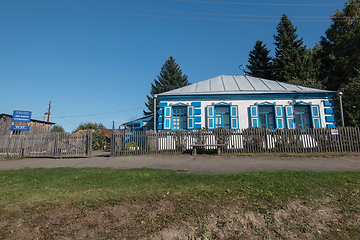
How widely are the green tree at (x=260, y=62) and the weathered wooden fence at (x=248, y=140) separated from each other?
2414 centimetres

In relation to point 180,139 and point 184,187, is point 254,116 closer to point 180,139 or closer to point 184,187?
→ point 180,139

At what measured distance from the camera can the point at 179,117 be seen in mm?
16016

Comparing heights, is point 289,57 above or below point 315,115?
above

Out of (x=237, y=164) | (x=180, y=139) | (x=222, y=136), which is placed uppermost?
(x=222, y=136)

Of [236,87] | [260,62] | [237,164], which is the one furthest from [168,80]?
[237,164]

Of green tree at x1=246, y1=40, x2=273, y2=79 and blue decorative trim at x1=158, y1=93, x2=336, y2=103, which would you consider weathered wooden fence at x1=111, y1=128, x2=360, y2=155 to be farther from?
green tree at x1=246, y1=40, x2=273, y2=79

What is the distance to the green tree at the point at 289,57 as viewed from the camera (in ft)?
99.0

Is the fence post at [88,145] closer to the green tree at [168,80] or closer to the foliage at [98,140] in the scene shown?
the foliage at [98,140]

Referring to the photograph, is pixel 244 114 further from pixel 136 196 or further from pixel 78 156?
pixel 136 196

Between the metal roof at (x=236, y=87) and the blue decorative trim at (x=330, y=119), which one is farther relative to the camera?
the metal roof at (x=236, y=87)

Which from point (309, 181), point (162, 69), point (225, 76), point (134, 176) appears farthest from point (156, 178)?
point (162, 69)

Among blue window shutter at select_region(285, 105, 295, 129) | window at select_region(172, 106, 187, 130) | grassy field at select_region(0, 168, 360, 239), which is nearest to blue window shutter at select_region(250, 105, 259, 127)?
blue window shutter at select_region(285, 105, 295, 129)

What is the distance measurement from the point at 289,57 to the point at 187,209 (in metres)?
33.2

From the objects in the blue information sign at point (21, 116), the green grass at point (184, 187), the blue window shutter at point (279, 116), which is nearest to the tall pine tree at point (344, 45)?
the blue window shutter at point (279, 116)
